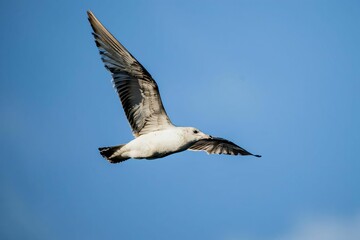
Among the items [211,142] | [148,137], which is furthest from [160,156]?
[211,142]

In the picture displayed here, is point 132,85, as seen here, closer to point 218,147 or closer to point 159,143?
point 159,143

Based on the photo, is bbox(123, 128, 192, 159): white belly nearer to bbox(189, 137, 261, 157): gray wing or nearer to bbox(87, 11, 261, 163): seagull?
bbox(87, 11, 261, 163): seagull

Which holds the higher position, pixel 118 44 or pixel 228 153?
pixel 118 44

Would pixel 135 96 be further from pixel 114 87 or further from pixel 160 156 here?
pixel 160 156

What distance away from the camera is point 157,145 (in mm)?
16156

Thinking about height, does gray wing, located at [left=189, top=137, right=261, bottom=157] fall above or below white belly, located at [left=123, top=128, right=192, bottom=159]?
above

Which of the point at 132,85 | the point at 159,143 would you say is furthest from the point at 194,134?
the point at 132,85

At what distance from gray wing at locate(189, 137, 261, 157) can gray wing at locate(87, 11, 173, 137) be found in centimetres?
212

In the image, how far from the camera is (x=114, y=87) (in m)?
16.5

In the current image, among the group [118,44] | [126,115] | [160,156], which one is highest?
[118,44]

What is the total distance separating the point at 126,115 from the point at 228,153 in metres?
3.67

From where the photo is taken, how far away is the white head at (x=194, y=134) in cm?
1645

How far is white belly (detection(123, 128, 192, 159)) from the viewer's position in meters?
16.2

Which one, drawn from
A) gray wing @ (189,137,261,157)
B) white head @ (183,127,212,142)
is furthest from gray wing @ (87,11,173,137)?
gray wing @ (189,137,261,157)
